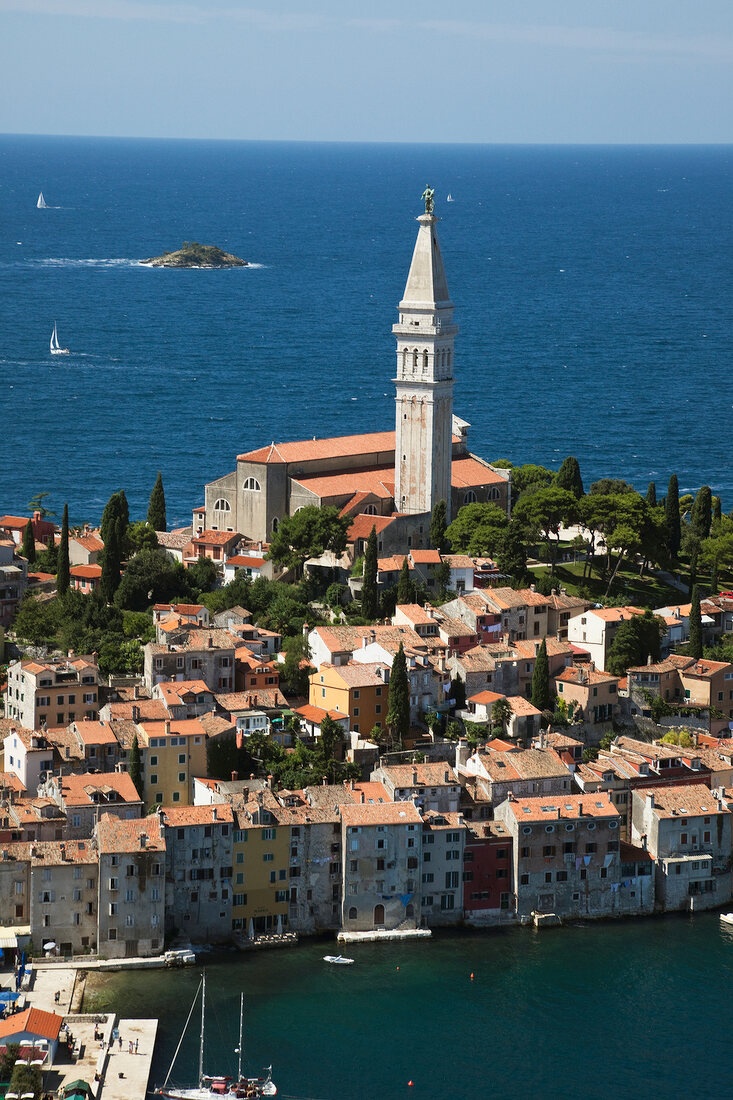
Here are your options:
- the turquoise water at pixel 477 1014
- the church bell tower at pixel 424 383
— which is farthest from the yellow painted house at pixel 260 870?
the church bell tower at pixel 424 383

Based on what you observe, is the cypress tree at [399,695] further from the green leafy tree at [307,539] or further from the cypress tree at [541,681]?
the green leafy tree at [307,539]

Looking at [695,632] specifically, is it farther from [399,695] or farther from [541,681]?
[399,695]

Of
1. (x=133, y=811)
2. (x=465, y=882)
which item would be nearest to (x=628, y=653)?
(x=465, y=882)

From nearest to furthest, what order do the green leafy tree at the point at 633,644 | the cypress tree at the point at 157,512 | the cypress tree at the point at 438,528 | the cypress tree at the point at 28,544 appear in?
the green leafy tree at the point at 633,644, the cypress tree at the point at 438,528, the cypress tree at the point at 28,544, the cypress tree at the point at 157,512

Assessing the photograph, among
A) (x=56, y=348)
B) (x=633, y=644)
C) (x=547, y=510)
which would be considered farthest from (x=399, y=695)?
(x=56, y=348)

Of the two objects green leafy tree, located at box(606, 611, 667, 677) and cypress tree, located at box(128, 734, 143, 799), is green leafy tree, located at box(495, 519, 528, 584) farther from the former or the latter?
cypress tree, located at box(128, 734, 143, 799)

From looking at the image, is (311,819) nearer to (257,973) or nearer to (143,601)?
(257,973)
